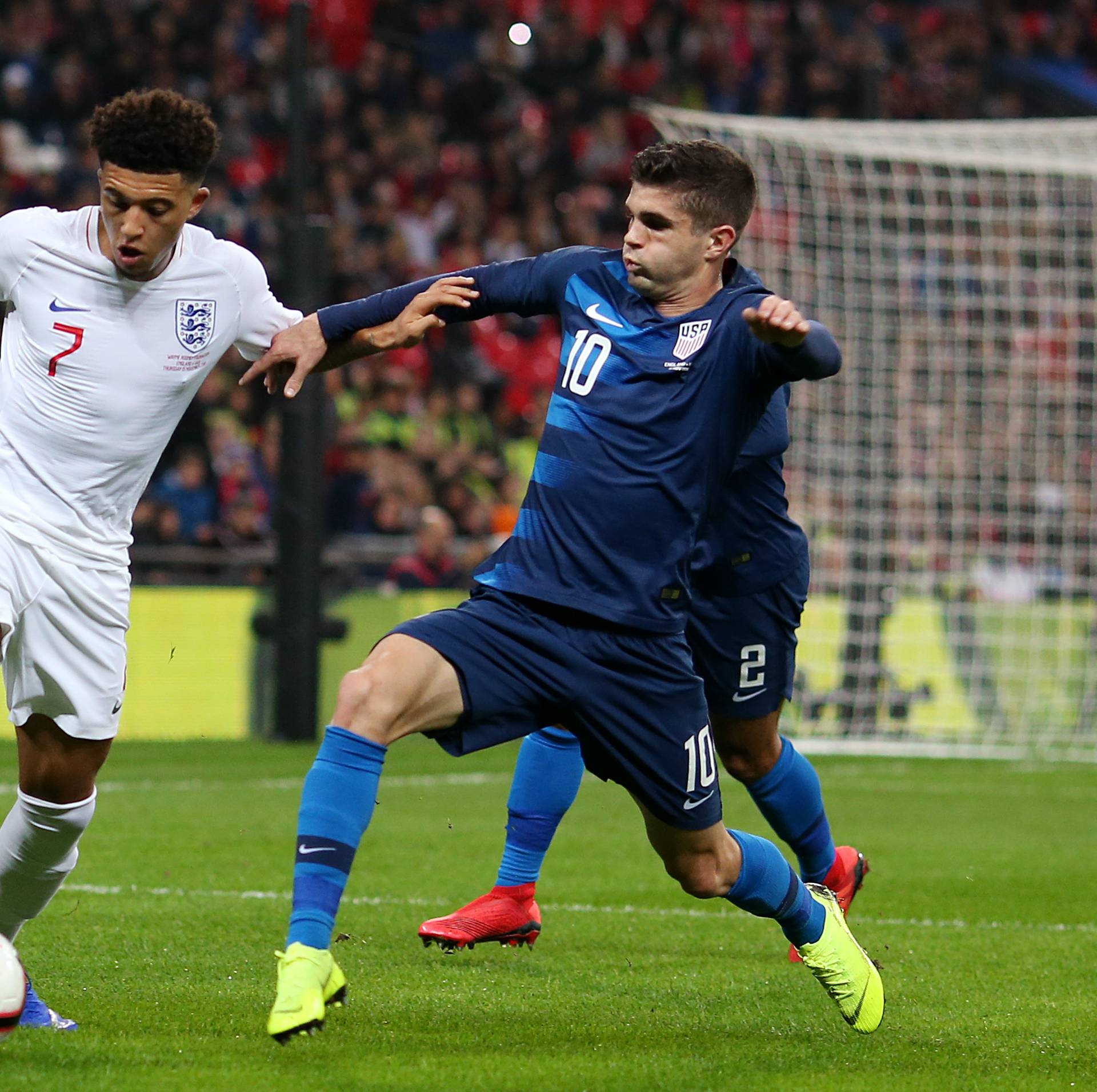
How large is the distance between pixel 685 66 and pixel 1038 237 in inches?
368

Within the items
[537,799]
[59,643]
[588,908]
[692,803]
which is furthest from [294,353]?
[588,908]

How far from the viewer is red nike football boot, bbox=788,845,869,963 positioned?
5988 millimetres

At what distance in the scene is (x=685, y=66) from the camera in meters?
22.5

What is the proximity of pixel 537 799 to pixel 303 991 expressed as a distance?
2372 mm

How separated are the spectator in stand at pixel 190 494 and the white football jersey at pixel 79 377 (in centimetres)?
956

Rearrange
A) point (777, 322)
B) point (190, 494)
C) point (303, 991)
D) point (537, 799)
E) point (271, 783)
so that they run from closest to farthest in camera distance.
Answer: point (303, 991) < point (777, 322) < point (537, 799) < point (271, 783) < point (190, 494)

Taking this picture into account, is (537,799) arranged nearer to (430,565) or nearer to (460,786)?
(460,786)

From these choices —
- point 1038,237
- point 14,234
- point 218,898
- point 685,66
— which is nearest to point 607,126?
point 685,66

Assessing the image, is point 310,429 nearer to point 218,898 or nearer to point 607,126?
point 218,898

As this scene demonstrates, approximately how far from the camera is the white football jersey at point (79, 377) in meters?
4.53

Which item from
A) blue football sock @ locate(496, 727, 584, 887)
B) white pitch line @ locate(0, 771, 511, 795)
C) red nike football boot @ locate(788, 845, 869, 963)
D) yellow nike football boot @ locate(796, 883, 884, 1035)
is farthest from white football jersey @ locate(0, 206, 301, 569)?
white pitch line @ locate(0, 771, 511, 795)

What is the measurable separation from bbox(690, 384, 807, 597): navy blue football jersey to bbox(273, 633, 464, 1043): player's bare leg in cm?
156

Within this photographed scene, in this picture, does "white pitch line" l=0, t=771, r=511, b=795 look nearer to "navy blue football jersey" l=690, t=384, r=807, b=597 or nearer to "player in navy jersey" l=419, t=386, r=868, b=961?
"player in navy jersey" l=419, t=386, r=868, b=961

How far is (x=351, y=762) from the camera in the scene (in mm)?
4023
